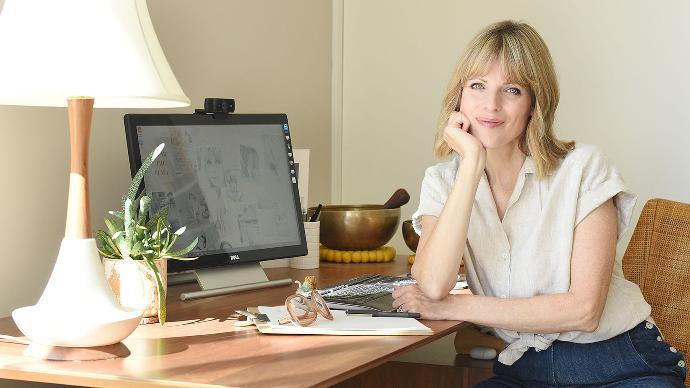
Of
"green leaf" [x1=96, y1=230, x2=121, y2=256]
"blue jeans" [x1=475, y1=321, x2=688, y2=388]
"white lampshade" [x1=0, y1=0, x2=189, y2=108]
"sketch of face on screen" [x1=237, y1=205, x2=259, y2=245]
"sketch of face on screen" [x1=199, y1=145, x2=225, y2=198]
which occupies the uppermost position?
"white lampshade" [x1=0, y1=0, x2=189, y2=108]

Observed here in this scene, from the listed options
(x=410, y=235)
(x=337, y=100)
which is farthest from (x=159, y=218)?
(x=337, y=100)

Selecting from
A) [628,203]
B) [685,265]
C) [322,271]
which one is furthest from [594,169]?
[322,271]

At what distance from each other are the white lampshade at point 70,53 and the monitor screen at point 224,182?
482mm

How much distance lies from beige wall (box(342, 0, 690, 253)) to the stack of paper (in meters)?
1.39

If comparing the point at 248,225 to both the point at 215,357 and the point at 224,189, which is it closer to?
the point at 224,189

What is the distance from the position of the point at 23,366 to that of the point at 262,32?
1.53m

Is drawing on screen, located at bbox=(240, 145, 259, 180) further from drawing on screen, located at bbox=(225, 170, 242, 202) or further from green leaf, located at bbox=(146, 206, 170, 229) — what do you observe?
green leaf, located at bbox=(146, 206, 170, 229)

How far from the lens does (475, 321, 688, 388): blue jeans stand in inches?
80.6

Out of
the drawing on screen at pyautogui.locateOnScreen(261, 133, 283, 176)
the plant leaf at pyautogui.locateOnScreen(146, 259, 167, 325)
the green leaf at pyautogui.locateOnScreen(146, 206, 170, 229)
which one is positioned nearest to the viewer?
the plant leaf at pyautogui.locateOnScreen(146, 259, 167, 325)

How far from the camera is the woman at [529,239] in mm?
2021

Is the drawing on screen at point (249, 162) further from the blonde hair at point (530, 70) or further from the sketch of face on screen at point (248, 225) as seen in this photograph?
the blonde hair at point (530, 70)

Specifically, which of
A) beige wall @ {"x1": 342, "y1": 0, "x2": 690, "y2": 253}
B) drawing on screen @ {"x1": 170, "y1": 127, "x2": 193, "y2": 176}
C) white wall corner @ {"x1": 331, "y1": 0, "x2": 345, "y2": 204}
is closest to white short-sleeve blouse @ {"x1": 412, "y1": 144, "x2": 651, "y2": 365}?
drawing on screen @ {"x1": 170, "y1": 127, "x2": 193, "y2": 176}

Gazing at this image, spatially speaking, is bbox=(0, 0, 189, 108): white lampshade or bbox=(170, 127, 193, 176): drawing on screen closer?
bbox=(0, 0, 189, 108): white lampshade

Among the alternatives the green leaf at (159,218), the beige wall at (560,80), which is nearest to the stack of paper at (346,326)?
the green leaf at (159,218)
